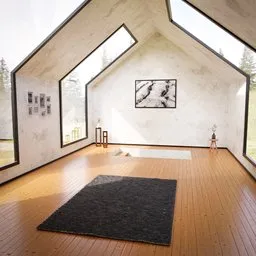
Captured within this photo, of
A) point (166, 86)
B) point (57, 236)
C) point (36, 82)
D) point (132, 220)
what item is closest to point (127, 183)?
point (132, 220)

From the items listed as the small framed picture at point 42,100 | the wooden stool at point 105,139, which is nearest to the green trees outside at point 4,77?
the small framed picture at point 42,100

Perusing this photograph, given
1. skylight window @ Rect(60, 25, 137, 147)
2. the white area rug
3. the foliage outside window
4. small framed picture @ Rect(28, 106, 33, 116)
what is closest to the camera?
the foliage outside window

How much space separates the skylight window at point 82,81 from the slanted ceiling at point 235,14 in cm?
261

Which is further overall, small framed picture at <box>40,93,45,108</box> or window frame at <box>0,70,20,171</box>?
small framed picture at <box>40,93,45,108</box>

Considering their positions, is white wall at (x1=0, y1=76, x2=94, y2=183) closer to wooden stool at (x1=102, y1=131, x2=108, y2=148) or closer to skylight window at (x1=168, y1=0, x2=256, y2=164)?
wooden stool at (x1=102, y1=131, x2=108, y2=148)

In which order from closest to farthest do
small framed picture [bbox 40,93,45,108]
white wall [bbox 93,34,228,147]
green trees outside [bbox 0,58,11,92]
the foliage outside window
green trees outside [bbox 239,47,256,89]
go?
the foliage outside window → green trees outside [bbox 0,58,11,92] → green trees outside [bbox 239,47,256,89] → small framed picture [bbox 40,93,45,108] → white wall [bbox 93,34,228,147]

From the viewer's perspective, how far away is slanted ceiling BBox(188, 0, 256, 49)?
2725 millimetres

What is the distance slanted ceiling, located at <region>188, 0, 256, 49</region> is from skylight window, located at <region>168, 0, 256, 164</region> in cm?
39

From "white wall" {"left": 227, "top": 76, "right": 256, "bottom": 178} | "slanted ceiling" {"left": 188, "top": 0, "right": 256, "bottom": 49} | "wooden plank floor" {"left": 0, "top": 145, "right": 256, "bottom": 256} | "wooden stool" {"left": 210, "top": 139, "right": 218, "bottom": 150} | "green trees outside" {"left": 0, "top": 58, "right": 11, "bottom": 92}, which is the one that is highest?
"slanted ceiling" {"left": 188, "top": 0, "right": 256, "bottom": 49}

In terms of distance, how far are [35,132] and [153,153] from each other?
11.4 feet

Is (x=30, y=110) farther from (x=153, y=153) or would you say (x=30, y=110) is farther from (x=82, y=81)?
(x=153, y=153)

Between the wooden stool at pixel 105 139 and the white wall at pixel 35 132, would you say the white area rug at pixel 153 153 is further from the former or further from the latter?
the white wall at pixel 35 132

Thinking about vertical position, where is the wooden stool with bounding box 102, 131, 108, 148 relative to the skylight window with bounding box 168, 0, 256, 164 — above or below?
below

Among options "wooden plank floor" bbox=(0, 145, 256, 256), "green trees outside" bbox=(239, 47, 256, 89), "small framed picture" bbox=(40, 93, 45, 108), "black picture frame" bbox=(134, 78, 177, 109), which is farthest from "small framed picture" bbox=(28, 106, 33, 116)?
"green trees outside" bbox=(239, 47, 256, 89)
